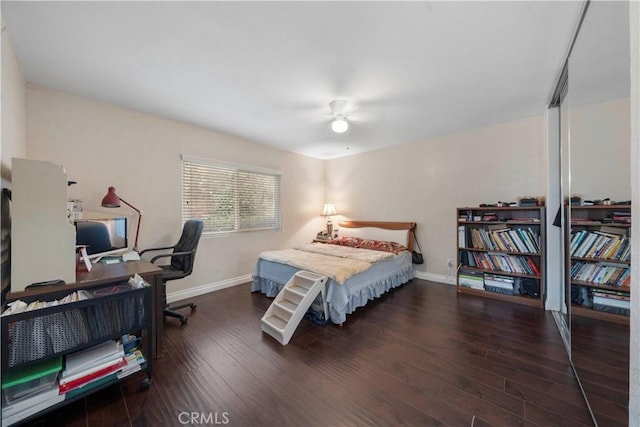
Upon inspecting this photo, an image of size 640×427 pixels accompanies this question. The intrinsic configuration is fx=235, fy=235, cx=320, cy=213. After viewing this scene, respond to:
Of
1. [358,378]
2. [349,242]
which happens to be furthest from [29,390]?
[349,242]

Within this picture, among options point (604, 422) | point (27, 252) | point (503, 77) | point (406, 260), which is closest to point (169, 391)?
point (27, 252)

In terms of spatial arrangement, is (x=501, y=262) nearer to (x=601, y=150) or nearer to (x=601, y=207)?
(x=601, y=207)

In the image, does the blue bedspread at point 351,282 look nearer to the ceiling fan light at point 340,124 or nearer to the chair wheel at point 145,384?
the chair wheel at point 145,384

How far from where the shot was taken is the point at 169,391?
154cm

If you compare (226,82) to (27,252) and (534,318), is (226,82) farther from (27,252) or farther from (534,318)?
(534,318)

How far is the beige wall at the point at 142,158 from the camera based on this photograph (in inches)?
91.4

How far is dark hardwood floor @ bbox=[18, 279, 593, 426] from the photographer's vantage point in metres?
1.34

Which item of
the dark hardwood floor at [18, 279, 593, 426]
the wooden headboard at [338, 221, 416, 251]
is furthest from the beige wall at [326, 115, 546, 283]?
the dark hardwood floor at [18, 279, 593, 426]

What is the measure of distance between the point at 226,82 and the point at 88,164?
69.3 inches

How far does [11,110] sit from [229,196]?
219cm

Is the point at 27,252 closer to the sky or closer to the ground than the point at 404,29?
closer to the ground

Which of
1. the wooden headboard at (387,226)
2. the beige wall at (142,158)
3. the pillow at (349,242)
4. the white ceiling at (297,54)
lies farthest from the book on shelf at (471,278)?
the beige wall at (142,158)

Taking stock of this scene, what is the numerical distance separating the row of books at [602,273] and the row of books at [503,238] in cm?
123

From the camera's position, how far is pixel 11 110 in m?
1.73
